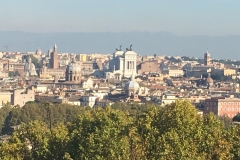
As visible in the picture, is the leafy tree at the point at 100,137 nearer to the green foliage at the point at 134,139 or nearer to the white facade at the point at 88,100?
the green foliage at the point at 134,139

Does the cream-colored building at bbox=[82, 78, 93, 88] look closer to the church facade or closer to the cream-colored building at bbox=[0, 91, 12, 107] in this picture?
the cream-colored building at bbox=[0, 91, 12, 107]

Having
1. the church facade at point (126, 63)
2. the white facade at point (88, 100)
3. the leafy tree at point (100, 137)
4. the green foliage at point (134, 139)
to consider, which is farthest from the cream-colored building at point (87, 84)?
the leafy tree at point (100, 137)

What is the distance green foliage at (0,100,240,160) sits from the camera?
2695 centimetres

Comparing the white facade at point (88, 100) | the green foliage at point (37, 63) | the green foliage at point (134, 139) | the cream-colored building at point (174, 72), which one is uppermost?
the green foliage at point (37, 63)

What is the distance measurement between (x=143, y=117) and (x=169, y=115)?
167 cm

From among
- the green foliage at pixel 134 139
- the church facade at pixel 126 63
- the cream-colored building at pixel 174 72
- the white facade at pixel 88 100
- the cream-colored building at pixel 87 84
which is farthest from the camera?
the cream-colored building at pixel 174 72

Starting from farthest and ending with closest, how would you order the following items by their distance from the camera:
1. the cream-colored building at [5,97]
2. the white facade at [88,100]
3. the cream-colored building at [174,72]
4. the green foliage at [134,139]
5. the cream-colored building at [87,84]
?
the cream-colored building at [174,72] → the cream-colored building at [87,84] → the cream-colored building at [5,97] → the white facade at [88,100] → the green foliage at [134,139]

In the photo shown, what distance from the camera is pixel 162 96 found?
86250mm

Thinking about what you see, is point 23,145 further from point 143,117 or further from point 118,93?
point 118,93

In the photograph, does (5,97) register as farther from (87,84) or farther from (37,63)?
(37,63)

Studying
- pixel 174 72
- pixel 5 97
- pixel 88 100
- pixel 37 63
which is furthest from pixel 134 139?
pixel 37 63

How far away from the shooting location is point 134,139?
28.1m

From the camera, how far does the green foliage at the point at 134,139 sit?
26953 millimetres

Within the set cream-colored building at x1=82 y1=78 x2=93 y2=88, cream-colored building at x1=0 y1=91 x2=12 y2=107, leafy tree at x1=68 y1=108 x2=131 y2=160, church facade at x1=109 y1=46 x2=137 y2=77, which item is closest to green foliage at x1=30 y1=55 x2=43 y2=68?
church facade at x1=109 y1=46 x2=137 y2=77
